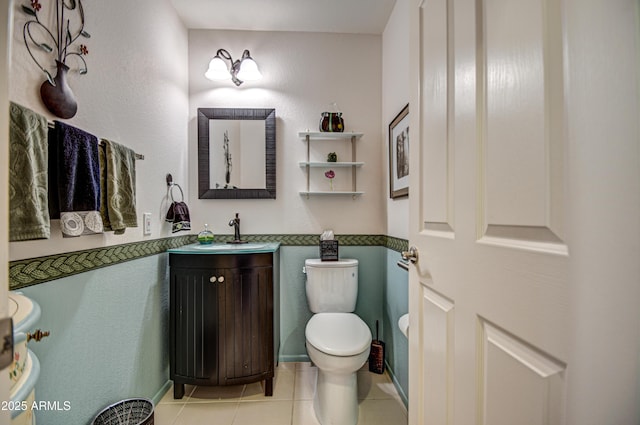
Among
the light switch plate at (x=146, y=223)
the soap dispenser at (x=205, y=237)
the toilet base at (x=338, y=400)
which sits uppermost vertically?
the light switch plate at (x=146, y=223)

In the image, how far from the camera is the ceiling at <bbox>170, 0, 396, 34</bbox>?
6.19 ft

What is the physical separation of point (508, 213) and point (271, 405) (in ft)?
5.71

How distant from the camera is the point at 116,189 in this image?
125 cm

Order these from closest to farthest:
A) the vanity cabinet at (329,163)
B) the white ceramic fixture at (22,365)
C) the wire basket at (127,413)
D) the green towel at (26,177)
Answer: the white ceramic fixture at (22,365) < the green towel at (26,177) < the wire basket at (127,413) < the vanity cabinet at (329,163)

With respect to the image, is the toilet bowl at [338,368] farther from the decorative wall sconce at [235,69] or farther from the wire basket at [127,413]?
the decorative wall sconce at [235,69]

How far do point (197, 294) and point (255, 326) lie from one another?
0.39m

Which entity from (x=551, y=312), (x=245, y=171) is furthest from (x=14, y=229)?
(x=245, y=171)

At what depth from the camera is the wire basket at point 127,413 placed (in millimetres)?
1204

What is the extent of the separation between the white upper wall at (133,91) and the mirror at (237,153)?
0.54 feet

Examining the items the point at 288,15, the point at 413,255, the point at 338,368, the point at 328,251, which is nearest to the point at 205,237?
the point at 328,251

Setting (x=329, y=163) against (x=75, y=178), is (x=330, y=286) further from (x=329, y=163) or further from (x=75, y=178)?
(x=75, y=178)

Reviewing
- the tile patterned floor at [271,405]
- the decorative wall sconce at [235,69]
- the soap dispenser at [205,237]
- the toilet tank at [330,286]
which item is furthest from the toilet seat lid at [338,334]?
the decorative wall sconce at [235,69]

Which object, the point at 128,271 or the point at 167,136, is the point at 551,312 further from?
the point at 167,136

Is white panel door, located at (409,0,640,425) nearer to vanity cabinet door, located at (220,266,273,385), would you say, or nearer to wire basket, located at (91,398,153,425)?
vanity cabinet door, located at (220,266,273,385)
